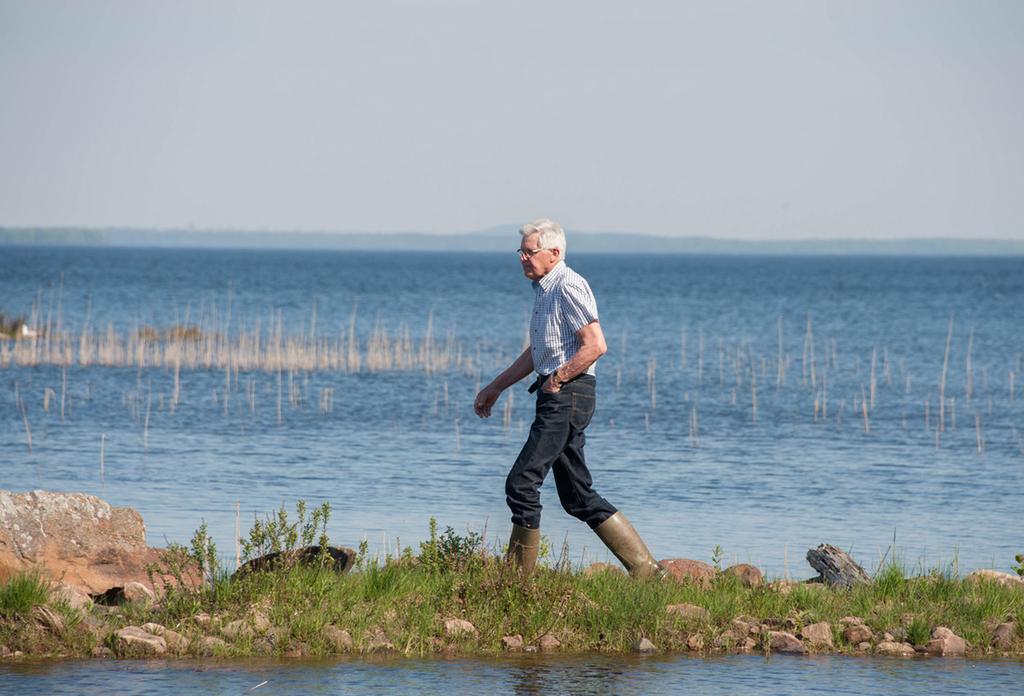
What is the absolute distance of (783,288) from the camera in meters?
110

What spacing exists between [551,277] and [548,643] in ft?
7.11

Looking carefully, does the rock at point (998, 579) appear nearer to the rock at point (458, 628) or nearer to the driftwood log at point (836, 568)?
the driftwood log at point (836, 568)

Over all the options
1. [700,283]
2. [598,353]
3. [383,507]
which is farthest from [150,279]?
[598,353]

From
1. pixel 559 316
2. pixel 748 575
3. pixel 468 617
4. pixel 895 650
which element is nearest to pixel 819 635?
pixel 895 650

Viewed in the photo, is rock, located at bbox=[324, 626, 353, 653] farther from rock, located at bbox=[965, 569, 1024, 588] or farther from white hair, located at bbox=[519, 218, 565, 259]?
rock, located at bbox=[965, 569, 1024, 588]

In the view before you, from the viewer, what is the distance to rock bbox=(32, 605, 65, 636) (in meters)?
7.79

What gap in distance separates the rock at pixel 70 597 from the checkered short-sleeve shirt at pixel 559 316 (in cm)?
300

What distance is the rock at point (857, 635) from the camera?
327 inches

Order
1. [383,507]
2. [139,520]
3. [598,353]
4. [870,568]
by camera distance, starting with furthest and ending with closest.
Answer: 1. [383,507]
2. [870,568]
3. [139,520]
4. [598,353]

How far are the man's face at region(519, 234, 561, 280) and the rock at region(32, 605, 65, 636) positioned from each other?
3.32m

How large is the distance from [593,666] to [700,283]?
4487 inches

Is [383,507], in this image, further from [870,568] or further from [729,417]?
[729,417]

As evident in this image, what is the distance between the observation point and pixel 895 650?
26.9 ft

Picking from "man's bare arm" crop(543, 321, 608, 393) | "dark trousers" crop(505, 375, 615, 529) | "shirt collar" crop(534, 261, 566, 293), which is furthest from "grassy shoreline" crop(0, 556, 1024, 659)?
"shirt collar" crop(534, 261, 566, 293)
